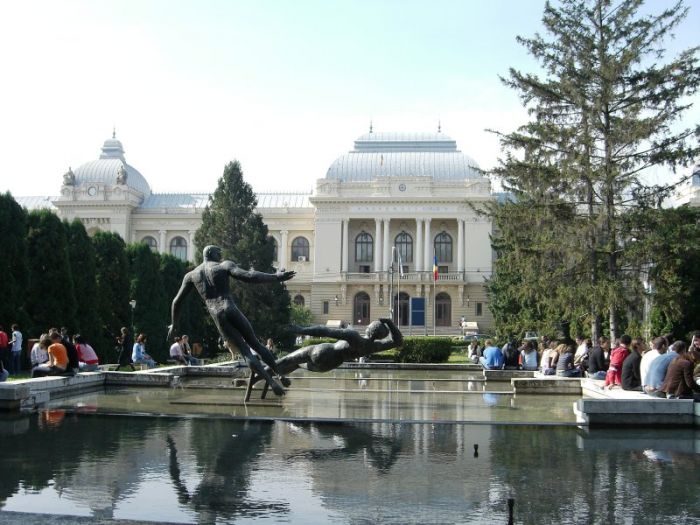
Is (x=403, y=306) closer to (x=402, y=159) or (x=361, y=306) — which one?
(x=361, y=306)

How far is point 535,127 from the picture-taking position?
26484 mm

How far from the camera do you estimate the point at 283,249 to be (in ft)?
251

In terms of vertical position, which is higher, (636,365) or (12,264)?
(12,264)

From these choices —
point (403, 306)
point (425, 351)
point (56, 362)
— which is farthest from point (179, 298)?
point (403, 306)

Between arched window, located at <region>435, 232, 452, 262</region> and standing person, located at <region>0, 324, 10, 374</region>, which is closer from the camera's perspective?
standing person, located at <region>0, 324, 10, 374</region>

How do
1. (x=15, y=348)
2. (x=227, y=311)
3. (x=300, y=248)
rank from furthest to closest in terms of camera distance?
(x=300, y=248) → (x=15, y=348) → (x=227, y=311)

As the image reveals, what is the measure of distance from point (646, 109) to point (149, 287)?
922 inches

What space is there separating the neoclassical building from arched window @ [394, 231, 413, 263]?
3.6 inches

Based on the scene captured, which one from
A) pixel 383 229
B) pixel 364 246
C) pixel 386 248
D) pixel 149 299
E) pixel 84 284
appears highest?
pixel 383 229

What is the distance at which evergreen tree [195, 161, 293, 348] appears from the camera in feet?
147

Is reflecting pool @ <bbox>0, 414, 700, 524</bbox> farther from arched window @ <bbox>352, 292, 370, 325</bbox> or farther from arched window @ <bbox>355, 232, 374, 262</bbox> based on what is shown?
arched window @ <bbox>355, 232, 374, 262</bbox>

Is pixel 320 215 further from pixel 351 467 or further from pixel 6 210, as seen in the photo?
pixel 351 467

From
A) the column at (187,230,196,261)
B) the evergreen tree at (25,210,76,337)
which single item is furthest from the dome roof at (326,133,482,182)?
the evergreen tree at (25,210,76,337)

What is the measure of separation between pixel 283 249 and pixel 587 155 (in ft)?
174
